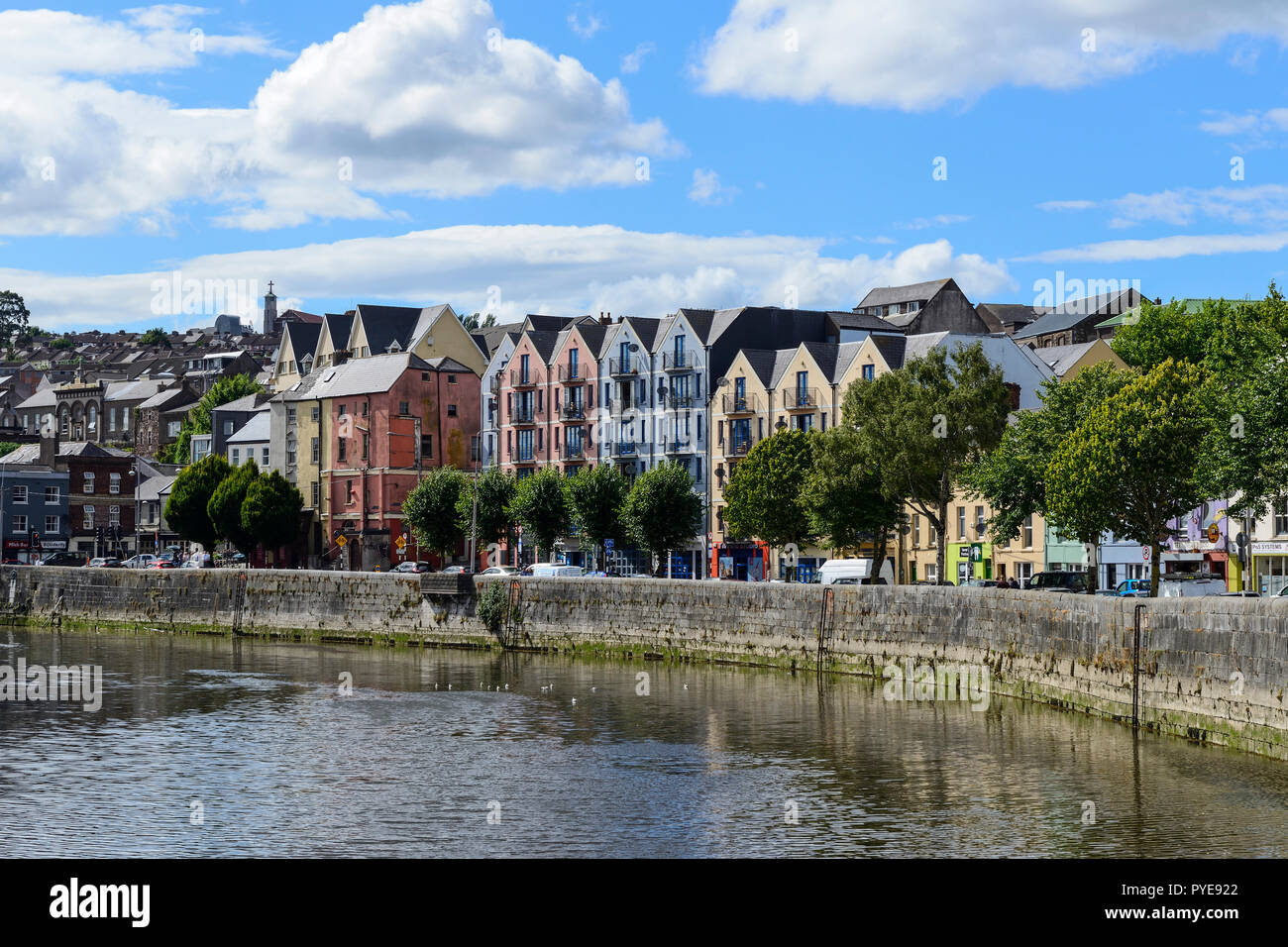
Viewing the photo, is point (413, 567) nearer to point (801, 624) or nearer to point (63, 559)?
point (63, 559)

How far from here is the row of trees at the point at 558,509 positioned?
333 ft

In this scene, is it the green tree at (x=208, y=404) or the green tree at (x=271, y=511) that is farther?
the green tree at (x=208, y=404)

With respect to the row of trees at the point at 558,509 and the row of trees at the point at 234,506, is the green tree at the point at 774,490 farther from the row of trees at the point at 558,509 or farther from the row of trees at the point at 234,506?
the row of trees at the point at 234,506

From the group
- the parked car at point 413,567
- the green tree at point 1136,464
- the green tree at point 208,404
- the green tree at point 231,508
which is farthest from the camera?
the green tree at point 208,404

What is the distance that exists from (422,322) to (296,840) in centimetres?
12622

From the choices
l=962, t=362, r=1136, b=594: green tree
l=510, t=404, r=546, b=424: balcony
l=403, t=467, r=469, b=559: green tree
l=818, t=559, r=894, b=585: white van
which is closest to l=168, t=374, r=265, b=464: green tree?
l=510, t=404, r=546, b=424: balcony

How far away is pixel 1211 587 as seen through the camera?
67.8 meters

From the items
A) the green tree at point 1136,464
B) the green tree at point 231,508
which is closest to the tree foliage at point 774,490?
the green tree at point 1136,464

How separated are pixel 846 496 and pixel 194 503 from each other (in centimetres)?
6364

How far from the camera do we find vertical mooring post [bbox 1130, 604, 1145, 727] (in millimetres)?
38312

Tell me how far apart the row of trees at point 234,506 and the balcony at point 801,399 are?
4233 centimetres

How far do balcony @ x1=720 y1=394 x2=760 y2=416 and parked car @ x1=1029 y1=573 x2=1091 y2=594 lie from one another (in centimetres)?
3813
